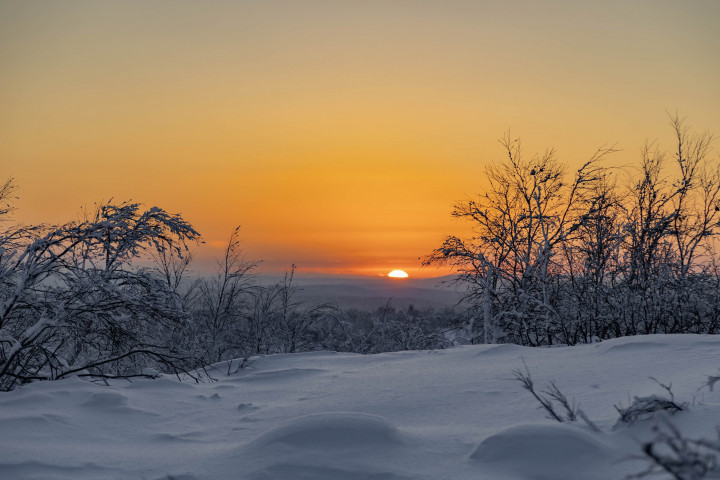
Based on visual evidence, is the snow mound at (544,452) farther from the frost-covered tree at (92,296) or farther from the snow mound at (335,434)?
the frost-covered tree at (92,296)

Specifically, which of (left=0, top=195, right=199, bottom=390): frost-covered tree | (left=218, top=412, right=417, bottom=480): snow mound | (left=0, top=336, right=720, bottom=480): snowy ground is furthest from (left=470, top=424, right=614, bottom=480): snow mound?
(left=0, top=195, right=199, bottom=390): frost-covered tree

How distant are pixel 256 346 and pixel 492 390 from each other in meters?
13.8

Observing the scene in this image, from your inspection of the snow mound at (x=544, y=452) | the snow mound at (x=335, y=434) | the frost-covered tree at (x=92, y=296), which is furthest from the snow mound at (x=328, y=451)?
the frost-covered tree at (x=92, y=296)

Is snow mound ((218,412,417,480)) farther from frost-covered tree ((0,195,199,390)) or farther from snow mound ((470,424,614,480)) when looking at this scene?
frost-covered tree ((0,195,199,390))

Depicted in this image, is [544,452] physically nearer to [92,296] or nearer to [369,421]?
[369,421]

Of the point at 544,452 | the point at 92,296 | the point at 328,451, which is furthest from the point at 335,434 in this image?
the point at 92,296

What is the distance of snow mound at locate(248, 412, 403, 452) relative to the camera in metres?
2.63

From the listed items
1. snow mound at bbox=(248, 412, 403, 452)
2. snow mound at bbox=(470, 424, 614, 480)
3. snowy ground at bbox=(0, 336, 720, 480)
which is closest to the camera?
snow mound at bbox=(470, 424, 614, 480)

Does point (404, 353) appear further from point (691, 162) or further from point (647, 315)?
point (691, 162)

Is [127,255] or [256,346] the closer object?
[127,255]

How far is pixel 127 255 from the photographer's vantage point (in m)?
5.62

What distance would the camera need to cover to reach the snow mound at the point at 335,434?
103 inches

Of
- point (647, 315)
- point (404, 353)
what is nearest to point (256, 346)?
point (404, 353)

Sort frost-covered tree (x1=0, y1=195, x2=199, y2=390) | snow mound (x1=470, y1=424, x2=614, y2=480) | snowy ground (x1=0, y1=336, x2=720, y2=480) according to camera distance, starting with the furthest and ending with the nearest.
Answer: frost-covered tree (x1=0, y1=195, x2=199, y2=390), snowy ground (x1=0, y1=336, x2=720, y2=480), snow mound (x1=470, y1=424, x2=614, y2=480)
